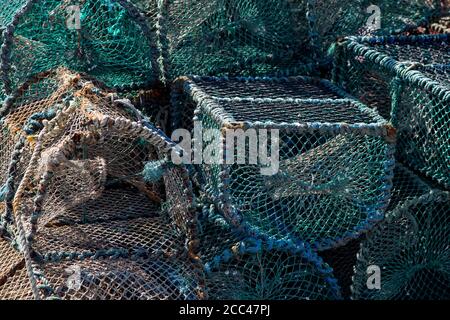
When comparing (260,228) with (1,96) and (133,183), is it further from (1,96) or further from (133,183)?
(1,96)

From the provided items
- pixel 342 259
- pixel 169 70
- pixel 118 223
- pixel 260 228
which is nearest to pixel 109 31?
pixel 169 70

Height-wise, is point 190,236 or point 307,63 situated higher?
point 307,63

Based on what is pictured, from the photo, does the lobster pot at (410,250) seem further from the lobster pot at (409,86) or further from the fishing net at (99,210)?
the fishing net at (99,210)

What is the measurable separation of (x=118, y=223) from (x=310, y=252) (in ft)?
2.19

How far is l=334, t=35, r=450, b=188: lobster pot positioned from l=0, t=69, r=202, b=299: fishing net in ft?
3.06

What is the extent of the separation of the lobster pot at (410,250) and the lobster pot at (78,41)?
1.07 m

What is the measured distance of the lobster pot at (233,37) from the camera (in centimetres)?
289

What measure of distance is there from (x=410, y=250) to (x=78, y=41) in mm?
1463

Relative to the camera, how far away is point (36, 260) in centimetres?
221

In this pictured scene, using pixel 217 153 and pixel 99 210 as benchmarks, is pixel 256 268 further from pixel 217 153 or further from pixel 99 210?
pixel 99 210

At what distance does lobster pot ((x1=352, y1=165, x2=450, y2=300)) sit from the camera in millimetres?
2609

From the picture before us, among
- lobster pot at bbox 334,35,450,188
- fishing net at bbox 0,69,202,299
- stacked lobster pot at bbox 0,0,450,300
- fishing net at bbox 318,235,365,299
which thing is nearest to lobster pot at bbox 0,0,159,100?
stacked lobster pot at bbox 0,0,450,300

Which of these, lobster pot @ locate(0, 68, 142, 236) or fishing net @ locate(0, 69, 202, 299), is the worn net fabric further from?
lobster pot @ locate(0, 68, 142, 236)

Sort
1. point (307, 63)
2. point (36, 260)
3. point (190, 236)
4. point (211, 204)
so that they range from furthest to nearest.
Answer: point (307, 63), point (211, 204), point (190, 236), point (36, 260)
